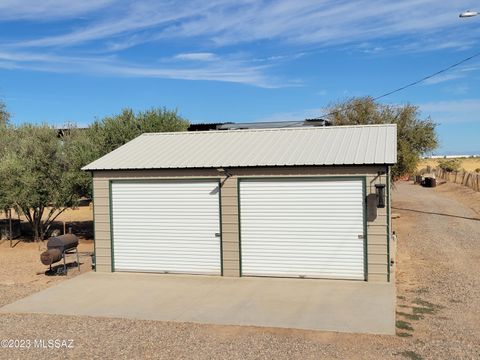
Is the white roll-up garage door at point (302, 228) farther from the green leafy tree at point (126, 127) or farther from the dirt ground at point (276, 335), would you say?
the green leafy tree at point (126, 127)

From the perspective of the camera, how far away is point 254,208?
12570mm

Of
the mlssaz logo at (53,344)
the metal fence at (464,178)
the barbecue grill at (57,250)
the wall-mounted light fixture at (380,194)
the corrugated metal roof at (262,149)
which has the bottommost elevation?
the mlssaz logo at (53,344)

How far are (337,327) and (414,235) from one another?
12.4 metres

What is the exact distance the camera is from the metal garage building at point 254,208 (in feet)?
38.8

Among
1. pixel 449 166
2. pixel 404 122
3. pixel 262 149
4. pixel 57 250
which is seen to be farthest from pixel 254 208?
pixel 449 166

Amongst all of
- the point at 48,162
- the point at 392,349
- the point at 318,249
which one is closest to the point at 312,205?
the point at 318,249

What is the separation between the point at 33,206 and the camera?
60.2 feet

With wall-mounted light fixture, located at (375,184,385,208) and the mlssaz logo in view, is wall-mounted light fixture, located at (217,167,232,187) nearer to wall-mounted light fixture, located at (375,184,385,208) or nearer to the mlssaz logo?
wall-mounted light fixture, located at (375,184,385,208)

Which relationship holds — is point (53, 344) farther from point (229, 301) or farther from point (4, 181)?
point (4, 181)

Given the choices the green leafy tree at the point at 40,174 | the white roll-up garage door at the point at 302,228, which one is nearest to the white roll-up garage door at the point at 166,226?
the white roll-up garage door at the point at 302,228

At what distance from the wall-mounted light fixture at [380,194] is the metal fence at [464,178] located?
28.2 m

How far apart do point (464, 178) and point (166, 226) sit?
3636 cm

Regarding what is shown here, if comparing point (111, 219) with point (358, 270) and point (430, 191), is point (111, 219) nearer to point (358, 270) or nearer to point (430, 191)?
point (358, 270)

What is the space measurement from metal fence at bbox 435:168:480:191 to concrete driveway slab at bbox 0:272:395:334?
29.4m
